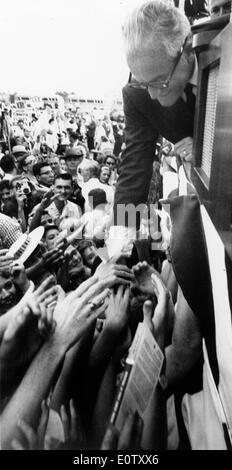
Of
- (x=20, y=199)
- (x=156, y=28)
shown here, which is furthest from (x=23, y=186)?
(x=156, y=28)

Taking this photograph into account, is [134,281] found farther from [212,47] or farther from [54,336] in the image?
[212,47]

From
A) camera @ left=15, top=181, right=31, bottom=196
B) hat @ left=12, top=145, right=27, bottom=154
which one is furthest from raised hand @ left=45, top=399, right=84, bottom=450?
hat @ left=12, top=145, right=27, bottom=154

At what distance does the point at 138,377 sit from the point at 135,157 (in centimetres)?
68

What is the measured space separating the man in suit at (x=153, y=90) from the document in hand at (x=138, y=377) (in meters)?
0.43

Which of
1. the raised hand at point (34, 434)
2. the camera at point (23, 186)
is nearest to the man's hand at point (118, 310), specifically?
the raised hand at point (34, 434)

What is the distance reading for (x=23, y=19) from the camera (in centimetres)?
142

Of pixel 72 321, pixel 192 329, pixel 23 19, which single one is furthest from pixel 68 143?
pixel 192 329

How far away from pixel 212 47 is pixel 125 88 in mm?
373

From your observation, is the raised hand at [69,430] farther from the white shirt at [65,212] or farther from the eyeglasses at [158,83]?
the eyeglasses at [158,83]

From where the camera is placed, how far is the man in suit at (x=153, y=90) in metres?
1.24

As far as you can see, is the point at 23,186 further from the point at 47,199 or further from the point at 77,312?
the point at 77,312

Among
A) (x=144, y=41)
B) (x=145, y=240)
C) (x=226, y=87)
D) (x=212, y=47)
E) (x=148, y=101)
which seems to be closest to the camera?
(x=226, y=87)

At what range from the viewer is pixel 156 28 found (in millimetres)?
1220

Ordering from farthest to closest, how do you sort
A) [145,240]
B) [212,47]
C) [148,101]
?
1. [145,240]
2. [148,101]
3. [212,47]
